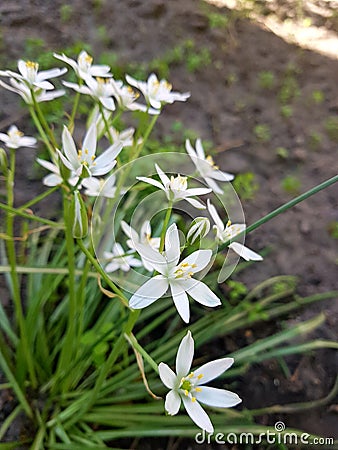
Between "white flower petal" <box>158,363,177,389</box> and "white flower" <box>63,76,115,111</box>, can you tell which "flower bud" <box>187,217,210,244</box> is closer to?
"white flower petal" <box>158,363,177,389</box>

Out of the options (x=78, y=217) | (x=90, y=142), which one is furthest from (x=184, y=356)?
(x=90, y=142)

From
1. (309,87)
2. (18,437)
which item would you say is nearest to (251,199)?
(309,87)

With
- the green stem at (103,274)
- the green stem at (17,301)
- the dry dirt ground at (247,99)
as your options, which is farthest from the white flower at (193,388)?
the dry dirt ground at (247,99)

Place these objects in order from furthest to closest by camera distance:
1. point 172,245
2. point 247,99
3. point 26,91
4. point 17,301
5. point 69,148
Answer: point 247,99, point 17,301, point 26,91, point 69,148, point 172,245

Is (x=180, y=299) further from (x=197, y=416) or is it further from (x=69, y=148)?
(x=69, y=148)

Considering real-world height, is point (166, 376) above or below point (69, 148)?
below

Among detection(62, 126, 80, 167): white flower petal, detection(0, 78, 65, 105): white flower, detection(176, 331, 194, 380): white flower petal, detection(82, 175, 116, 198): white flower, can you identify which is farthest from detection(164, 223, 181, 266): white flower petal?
detection(0, 78, 65, 105): white flower

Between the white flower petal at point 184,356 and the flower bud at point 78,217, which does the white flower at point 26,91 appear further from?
the white flower petal at point 184,356

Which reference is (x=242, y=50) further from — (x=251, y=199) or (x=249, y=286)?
(x=249, y=286)
